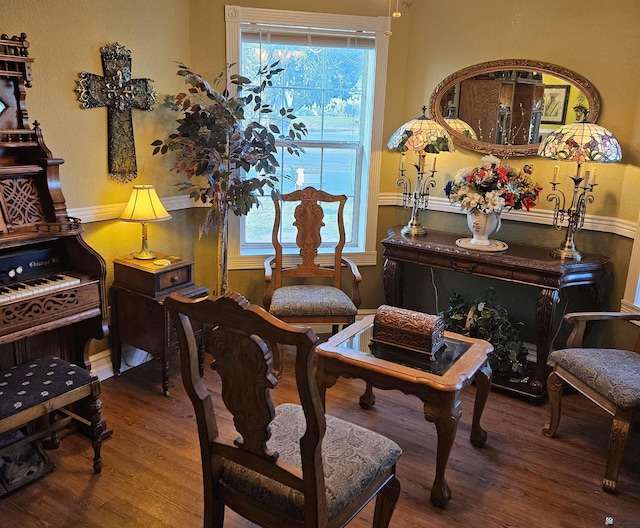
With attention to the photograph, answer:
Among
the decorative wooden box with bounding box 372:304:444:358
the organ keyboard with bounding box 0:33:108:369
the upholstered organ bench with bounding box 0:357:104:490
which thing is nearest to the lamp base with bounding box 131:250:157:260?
the organ keyboard with bounding box 0:33:108:369

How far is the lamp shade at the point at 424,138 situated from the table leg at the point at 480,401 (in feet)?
4.82

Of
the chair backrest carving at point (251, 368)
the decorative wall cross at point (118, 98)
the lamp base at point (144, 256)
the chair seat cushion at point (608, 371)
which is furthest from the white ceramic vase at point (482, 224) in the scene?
the chair backrest carving at point (251, 368)

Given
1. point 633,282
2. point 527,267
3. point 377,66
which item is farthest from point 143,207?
point 633,282

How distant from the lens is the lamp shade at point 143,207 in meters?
3.00

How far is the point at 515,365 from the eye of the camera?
3258mm

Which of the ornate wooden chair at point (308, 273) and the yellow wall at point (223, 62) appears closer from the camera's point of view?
the yellow wall at point (223, 62)

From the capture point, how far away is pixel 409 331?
8.09 ft

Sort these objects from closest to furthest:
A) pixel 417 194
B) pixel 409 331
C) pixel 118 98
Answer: pixel 409 331, pixel 118 98, pixel 417 194

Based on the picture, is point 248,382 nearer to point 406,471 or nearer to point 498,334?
point 406,471

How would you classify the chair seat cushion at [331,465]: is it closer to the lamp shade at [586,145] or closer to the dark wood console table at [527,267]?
the dark wood console table at [527,267]

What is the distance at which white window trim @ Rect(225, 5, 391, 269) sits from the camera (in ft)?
11.4

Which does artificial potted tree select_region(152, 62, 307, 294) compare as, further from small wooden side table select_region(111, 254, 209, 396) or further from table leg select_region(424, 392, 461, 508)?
table leg select_region(424, 392, 461, 508)

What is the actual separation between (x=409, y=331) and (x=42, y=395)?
5.08 ft

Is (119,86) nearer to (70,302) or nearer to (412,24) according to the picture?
(70,302)
